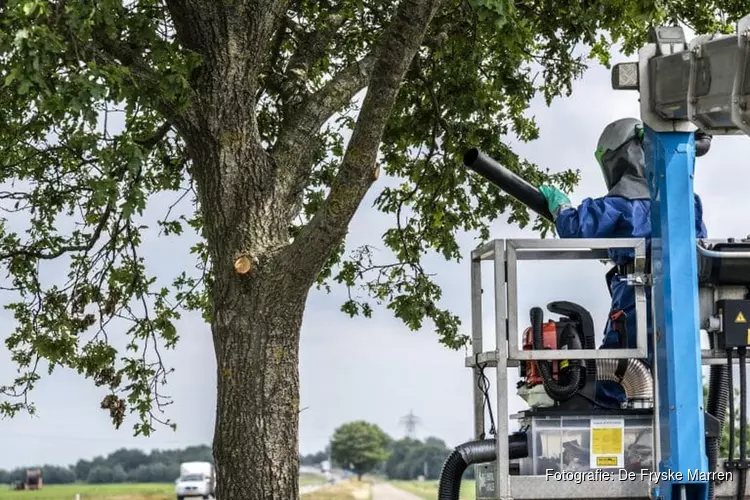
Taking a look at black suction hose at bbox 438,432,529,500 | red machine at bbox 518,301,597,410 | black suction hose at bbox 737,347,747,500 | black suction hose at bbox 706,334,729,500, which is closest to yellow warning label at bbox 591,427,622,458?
red machine at bbox 518,301,597,410

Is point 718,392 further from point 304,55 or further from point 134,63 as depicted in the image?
point 304,55

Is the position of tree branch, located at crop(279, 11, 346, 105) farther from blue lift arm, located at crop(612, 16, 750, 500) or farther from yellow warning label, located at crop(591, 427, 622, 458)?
yellow warning label, located at crop(591, 427, 622, 458)

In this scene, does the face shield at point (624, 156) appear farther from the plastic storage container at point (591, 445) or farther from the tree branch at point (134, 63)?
the tree branch at point (134, 63)

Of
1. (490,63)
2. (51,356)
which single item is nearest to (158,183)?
(51,356)

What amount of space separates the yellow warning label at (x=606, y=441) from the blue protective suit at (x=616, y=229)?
10.7 inches

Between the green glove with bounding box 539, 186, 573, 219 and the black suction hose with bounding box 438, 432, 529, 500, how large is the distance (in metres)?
1.42

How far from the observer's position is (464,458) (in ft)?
22.8

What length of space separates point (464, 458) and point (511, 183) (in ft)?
6.38

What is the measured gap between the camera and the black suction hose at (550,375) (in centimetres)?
669

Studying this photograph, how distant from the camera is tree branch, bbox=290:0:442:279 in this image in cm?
995

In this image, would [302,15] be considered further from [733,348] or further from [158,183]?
[733,348]

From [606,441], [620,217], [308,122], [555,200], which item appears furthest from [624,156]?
[308,122]

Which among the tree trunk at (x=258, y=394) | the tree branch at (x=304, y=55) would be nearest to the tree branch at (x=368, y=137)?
the tree trunk at (x=258, y=394)

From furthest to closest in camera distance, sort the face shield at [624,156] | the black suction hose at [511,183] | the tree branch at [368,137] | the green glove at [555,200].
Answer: the tree branch at [368,137], the black suction hose at [511,183], the green glove at [555,200], the face shield at [624,156]
